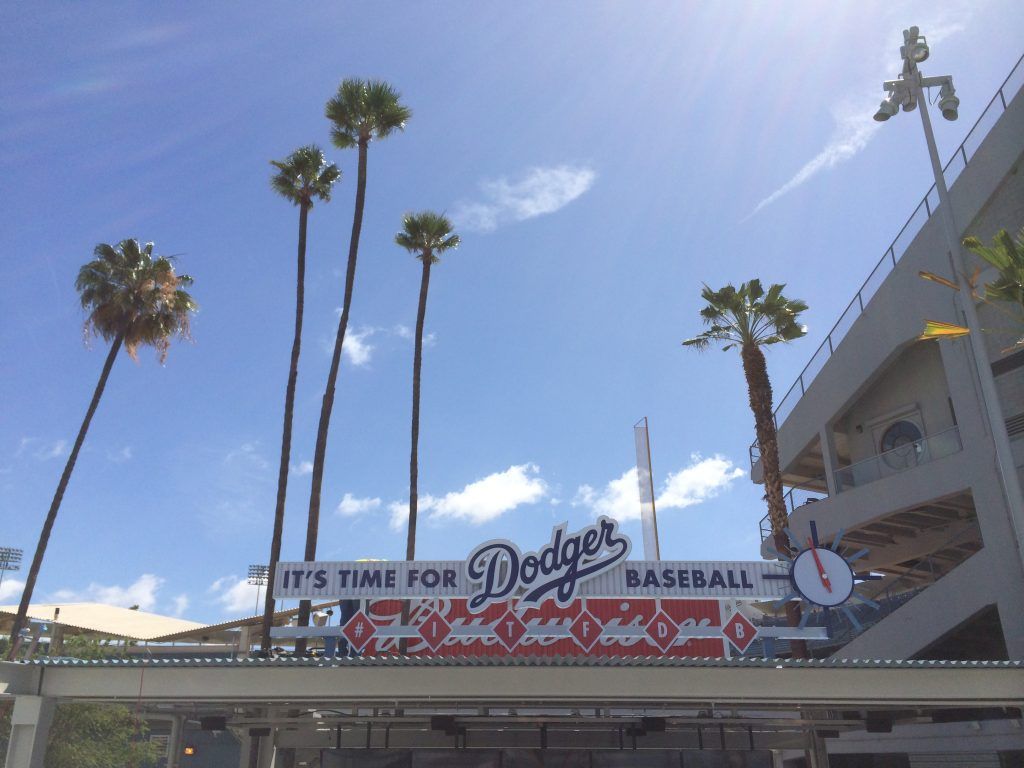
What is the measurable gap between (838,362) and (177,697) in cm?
2403

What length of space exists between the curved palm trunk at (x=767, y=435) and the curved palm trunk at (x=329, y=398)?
13.6 meters

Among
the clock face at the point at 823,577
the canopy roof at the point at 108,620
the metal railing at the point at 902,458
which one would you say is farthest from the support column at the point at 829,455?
the canopy roof at the point at 108,620

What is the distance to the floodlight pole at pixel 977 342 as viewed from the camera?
16203 mm

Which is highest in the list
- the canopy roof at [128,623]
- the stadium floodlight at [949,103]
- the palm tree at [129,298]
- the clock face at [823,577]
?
the palm tree at [129,298]

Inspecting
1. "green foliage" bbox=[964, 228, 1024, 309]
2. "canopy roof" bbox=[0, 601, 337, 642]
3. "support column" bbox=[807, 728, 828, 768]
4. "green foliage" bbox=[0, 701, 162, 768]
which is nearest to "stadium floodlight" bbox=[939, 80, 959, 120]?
"green foliage" bbox=[964, 228, 1024, 309]

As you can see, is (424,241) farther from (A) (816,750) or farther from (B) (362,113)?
(A) (816,750)

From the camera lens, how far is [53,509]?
2909 centimetres

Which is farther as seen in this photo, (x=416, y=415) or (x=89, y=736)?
(x=416, y=415)

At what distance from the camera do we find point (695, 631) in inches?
639

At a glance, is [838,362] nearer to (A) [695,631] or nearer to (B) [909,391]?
(B) [909,391]

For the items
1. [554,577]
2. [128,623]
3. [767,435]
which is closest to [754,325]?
[767,435]

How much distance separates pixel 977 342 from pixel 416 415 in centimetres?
1991

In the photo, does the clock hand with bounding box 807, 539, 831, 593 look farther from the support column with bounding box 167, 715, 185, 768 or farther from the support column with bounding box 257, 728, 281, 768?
the support column with bounding box 167, 715, 185, 768

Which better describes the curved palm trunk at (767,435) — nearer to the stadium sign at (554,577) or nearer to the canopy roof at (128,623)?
the stadium sign at (554,577)
